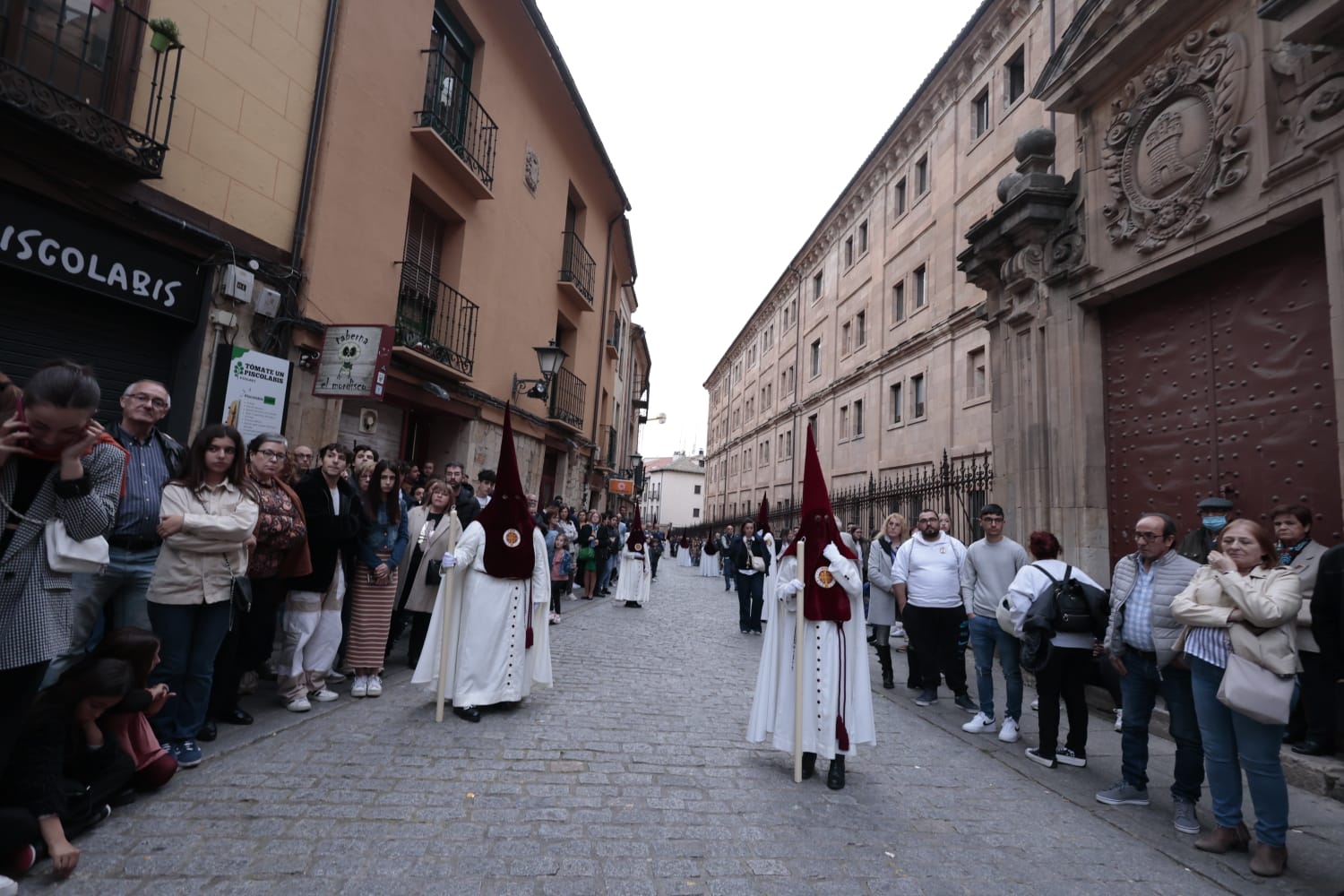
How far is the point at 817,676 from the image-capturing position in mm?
4672

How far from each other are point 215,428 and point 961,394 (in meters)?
18.0

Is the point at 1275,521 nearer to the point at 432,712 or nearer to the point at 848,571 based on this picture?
the point at 848,571

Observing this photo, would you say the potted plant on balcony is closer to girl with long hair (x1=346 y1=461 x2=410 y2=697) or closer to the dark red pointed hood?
girl with long hair (x1=346 y1=461 x2=410 y2=697)

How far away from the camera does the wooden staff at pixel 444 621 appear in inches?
208

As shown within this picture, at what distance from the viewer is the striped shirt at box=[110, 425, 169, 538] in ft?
12.6

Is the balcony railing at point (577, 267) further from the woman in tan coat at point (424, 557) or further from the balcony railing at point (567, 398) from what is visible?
the woman in tan coat at point (424, 557)

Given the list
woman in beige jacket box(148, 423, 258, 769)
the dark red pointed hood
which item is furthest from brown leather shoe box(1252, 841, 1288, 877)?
woman in beige jacket box(148, 423, 258, 769)

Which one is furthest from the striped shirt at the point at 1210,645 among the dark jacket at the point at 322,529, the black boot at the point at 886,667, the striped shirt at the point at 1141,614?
the dark jacket at the point at 322,529

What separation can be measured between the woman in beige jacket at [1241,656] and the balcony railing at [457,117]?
36.1 feet

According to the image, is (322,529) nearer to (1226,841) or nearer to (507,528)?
(507,528)

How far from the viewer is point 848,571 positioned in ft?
15.3

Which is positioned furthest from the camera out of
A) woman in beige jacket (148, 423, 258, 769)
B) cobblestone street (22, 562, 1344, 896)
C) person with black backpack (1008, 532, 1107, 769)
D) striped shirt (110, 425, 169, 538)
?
person with black backpack (1008, 532, 1107, 769)

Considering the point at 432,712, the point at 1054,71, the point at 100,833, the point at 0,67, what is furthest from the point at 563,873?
the point at 1054,71

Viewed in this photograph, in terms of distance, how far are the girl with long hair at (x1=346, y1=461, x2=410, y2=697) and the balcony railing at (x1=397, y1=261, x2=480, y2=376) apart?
509 cm
